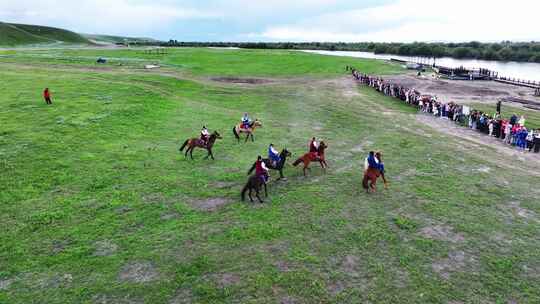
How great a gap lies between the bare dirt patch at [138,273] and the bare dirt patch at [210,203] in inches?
162

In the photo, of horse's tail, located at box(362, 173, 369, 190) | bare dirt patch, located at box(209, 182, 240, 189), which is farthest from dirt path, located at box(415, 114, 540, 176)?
bare dirt patch, located at box(209, 182, 240, 189)

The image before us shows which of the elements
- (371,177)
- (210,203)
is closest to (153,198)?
(210,203)

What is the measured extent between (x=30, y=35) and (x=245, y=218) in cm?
14147

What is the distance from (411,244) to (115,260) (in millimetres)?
10257

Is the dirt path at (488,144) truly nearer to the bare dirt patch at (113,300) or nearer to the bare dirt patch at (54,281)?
the bare dirt patch at (113,300)

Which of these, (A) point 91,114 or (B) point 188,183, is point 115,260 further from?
(A) point 91,114

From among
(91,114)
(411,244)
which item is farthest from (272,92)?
(411,244)

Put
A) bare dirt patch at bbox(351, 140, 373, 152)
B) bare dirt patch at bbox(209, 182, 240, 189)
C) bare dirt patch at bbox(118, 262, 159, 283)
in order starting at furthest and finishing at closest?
bare dirt patch at bbox(351, 140, 373, 152) < bare dirt patch at bbox(209, 182, 240, 189) < bare dirt patch at bbox(118, 262, 159, 283)

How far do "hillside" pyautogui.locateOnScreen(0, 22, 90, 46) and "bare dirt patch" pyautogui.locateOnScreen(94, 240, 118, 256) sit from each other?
117 m

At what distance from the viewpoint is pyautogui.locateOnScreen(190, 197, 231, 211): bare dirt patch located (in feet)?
50.1

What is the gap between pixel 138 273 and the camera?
36.3 ft

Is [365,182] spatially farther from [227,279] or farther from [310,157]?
[227,279]

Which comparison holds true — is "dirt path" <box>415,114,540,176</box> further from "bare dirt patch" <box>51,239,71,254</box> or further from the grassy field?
"bare dirt patch" <box>51,239,71,254</box>

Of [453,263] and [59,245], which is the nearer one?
[453,263]
